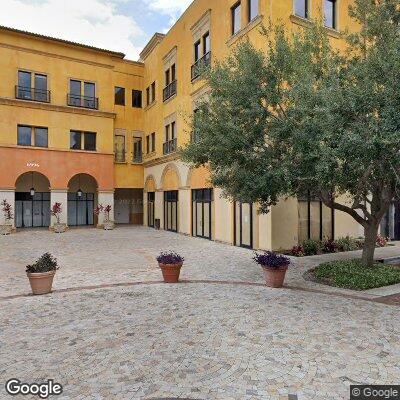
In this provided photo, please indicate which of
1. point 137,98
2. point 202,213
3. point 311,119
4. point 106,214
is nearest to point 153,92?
point 137,98

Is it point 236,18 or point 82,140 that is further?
point 82,140

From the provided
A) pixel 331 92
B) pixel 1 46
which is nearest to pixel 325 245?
pixel 331 92

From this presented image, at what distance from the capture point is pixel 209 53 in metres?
21.1

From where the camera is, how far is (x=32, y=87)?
1109 inches

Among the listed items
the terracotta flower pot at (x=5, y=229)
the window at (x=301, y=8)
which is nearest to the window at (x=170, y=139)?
the window at (x=301, y=8)

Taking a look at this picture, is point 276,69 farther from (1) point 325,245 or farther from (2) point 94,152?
(2) point 94,152

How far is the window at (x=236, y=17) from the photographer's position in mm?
18562

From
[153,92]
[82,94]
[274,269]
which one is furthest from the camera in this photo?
[153,92]

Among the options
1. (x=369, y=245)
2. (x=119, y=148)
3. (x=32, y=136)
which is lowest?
(x=369, y=245)

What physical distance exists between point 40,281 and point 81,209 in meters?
25.2

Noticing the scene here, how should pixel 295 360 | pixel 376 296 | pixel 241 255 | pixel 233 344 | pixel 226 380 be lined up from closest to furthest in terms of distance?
pixel 226 380 < pixel 295 360 < pixel 233 344 < pixel 376 296 < pixel 241 255

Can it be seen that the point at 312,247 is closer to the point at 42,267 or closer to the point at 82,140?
the point at 42,267

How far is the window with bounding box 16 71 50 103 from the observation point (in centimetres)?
2777

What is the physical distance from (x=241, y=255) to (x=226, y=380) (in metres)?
11.2
